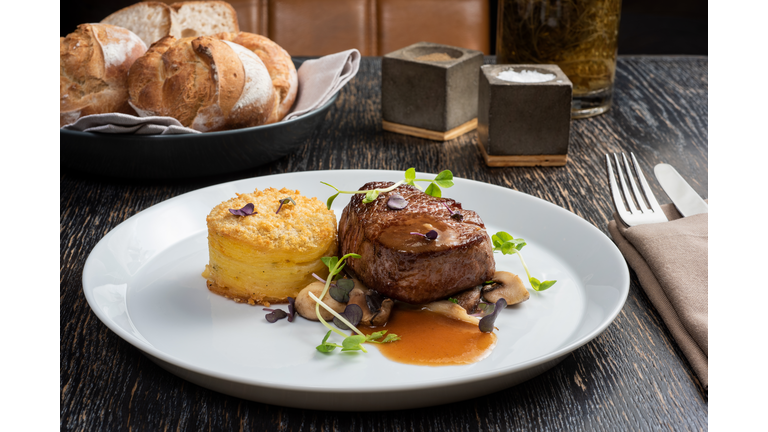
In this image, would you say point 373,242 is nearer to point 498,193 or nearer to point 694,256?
point 498,193

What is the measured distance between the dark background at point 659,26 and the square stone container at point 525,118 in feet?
7.73

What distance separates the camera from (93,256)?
1.34 m

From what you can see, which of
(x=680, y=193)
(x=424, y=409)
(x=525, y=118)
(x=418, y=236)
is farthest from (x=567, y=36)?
(x=424, y=409)

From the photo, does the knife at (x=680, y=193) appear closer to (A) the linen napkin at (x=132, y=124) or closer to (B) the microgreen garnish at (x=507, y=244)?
(B) the microgreen garnish at (x=507, y=244)

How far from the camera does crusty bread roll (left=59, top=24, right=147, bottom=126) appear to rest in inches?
74.2

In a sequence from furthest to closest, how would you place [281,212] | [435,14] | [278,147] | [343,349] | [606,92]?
Answer: [435,14] < [606,92] < [278,147] < [281,212] < [343,349]

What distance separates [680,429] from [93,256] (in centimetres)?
120

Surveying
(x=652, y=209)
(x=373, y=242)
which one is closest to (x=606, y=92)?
(x=652, y=209)

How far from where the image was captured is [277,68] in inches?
82.1

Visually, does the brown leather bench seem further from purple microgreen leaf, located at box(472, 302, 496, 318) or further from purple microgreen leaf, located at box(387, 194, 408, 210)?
purple microgreen leaf, located at box(472, 302, 496, 318)

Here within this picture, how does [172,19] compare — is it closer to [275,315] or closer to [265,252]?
[265,252]

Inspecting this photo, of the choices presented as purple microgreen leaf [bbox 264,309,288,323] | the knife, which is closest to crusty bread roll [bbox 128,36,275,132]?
purple microgreen leaf [bbox 264,309,288,323]

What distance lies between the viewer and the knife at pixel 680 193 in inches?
63.0

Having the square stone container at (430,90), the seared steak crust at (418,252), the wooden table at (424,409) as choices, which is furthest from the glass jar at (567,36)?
the seared steak crust at (418,252)
